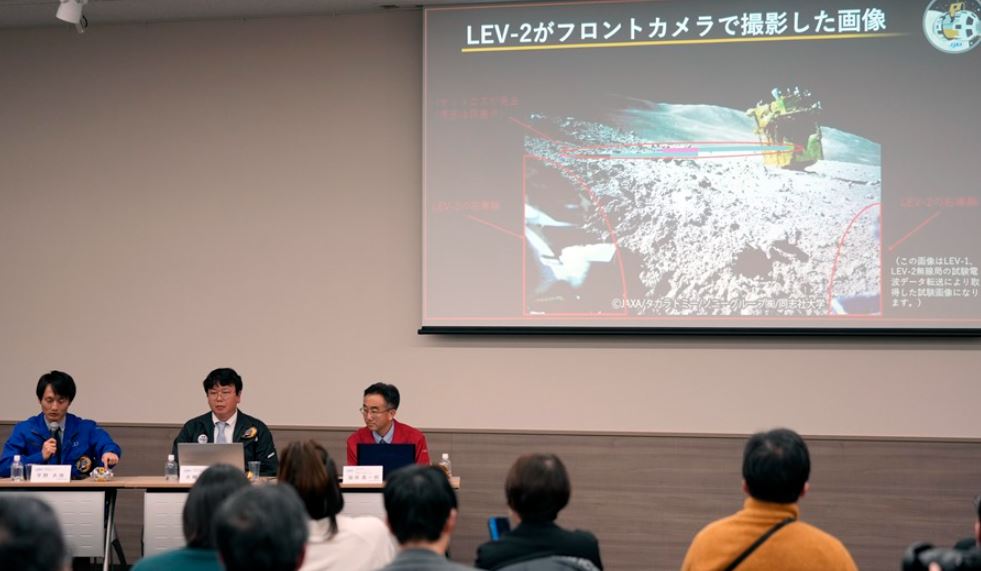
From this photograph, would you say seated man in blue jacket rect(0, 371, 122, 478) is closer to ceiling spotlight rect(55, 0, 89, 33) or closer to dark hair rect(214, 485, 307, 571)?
ceiling spotlight rect(55, 0, 89, 33)

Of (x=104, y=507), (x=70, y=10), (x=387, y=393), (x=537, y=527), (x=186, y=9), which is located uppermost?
(x=186, y=9)

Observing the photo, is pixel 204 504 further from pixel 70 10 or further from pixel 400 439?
pixel 70 10

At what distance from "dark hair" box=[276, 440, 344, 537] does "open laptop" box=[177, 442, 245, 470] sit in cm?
194

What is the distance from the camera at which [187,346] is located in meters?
6.38

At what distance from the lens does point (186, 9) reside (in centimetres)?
630

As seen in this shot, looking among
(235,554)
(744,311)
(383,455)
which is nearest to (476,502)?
(383,455)

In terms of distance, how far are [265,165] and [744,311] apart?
2.92 meters

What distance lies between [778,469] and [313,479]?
1259mm

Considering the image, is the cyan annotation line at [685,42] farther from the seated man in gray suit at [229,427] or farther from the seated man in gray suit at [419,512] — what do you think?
the seated man in gray suit at [419,512]

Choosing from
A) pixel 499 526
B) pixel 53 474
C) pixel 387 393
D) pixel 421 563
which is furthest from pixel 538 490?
pixel 53 474

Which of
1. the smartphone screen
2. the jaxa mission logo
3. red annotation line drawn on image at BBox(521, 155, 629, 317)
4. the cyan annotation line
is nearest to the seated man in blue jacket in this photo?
red annotation line drawn on image at BBox(521, 155, 629, 317)

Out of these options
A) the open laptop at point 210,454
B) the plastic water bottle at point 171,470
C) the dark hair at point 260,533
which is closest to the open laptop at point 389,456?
the open laptop at point 210,454

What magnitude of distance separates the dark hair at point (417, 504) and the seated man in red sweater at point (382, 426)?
9.57 ft

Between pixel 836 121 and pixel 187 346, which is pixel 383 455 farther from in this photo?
pixel 836 121
